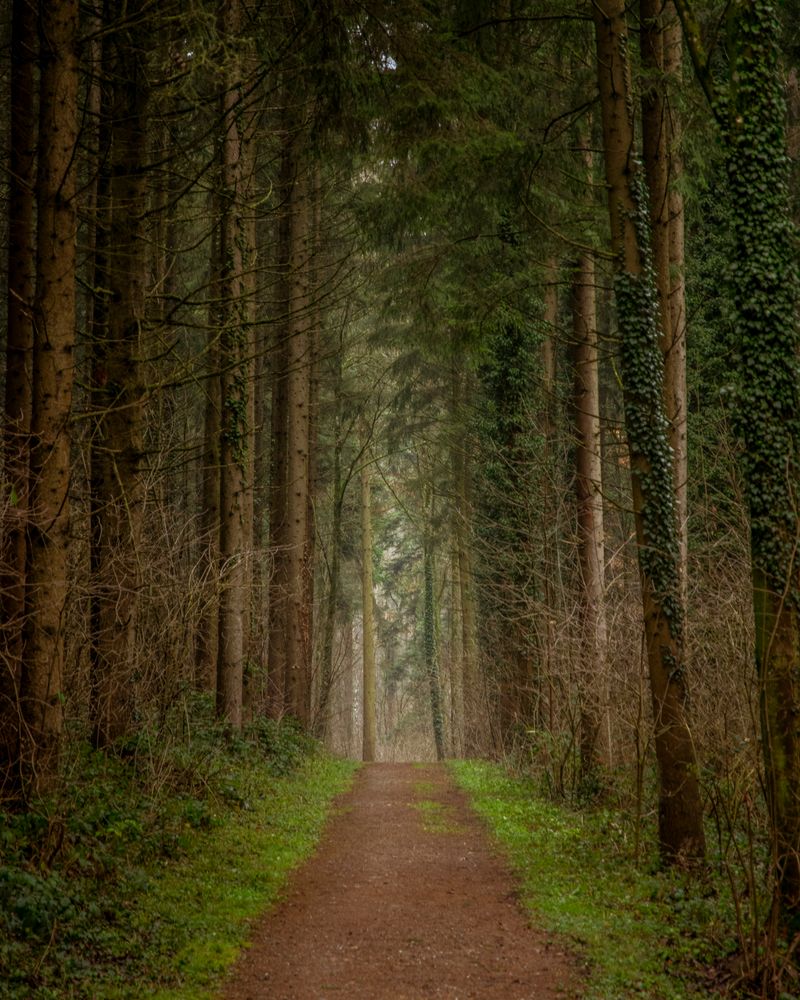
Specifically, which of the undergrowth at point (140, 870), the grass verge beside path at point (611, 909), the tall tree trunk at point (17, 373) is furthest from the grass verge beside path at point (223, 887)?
the grass verge beside path at point (611, 909)

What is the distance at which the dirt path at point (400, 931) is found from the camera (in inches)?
225

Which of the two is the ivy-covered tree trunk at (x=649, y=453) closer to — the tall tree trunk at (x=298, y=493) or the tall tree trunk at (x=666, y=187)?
the tall tree trunk at (x=666, y=187)

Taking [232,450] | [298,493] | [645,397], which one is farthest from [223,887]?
[298,493]

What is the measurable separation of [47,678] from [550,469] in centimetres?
983

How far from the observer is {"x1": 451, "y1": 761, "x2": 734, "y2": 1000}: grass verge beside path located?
226 inches

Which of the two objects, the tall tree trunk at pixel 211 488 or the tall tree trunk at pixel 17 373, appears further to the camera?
the tall tree trunk at pixel 211 488

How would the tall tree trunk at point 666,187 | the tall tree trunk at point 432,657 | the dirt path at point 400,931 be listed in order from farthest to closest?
1. the tall tree trunk at point 432,657
2. the tall tree trunk at point 666,187
3. the dirt path at point 400,931

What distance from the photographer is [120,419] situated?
9.40 m

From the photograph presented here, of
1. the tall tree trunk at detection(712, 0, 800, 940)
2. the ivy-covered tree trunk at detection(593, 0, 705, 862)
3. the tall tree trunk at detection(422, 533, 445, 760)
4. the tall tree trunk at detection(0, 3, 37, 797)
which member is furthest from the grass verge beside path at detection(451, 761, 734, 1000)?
the tall tree trunk at detection(422, 533, 445, 760)

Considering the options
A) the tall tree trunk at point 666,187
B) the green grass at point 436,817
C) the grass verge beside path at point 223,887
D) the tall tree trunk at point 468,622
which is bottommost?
the green grass at point 436,817

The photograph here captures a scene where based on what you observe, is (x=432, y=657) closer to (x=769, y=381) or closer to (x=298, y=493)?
(x=298, y=493)

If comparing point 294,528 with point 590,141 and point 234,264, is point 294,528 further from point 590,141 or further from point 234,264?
point 590,141

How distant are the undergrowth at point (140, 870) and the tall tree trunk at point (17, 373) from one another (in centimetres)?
75

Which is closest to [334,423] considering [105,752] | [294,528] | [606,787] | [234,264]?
[294,528]
